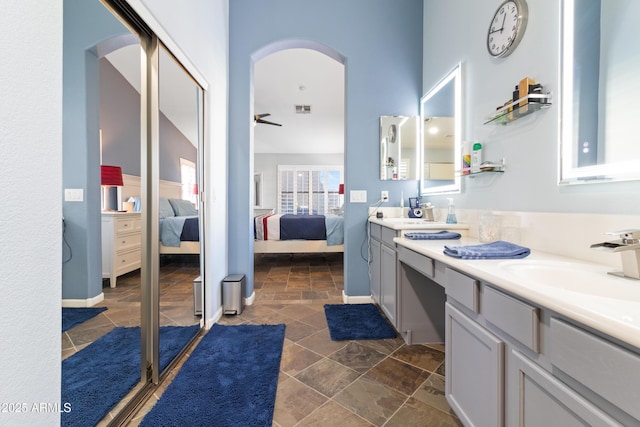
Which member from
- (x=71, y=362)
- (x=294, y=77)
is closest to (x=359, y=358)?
(x=71, y=362)

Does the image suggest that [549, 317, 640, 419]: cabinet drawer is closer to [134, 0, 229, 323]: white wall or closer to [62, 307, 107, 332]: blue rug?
[62, 307, 107, 332]: blue rug

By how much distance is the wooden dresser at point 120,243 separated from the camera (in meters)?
1.30

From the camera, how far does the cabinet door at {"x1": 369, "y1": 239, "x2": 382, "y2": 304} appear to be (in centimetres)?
237

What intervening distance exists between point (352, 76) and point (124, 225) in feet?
7.81

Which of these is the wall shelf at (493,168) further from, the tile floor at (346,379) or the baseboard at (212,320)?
the baseboard at (212,320)

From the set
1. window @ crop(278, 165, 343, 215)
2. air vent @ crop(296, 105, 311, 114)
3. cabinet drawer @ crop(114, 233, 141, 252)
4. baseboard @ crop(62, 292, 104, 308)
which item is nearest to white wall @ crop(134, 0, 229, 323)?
cabinet drawer @ crop(114, 233, 141, 252)

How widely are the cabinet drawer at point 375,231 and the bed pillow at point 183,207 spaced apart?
153 centimetres

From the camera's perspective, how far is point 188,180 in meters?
2.00

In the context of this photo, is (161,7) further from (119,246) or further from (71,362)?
(71,362)

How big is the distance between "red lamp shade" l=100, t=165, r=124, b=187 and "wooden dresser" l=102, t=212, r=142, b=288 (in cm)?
16

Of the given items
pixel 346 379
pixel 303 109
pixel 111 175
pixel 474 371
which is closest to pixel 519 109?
pixel 474 371

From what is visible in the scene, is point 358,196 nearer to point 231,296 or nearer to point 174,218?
point 231,296
